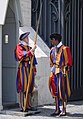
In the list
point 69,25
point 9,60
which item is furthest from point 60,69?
point 69,25

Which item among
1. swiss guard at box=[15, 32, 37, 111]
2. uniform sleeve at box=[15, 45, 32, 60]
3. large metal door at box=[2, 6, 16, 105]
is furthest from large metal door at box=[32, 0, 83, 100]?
uniform sleeve at box=[15, 45, 32, 60]

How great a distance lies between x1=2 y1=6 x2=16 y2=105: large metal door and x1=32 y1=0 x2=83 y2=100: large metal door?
172cm

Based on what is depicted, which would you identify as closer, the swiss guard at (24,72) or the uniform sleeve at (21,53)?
the uniform sleeve at (21,53)

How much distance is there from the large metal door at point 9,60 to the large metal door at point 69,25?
5.66 ft

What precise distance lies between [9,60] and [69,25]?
2.21m

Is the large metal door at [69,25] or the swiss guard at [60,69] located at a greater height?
the large metal door at [69,25]

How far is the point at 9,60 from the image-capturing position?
11086mm

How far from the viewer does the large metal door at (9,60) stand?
1084 cm

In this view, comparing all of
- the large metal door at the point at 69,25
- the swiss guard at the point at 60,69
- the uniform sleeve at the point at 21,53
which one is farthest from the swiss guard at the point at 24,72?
the large metal door at the point at 69,25

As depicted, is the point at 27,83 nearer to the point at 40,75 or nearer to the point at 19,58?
the point at 19,58

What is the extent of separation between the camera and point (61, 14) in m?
12.1

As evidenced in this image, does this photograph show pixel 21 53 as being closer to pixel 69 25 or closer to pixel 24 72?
pixel 24 72

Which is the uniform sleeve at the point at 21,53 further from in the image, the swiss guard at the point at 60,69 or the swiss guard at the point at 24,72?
the swiss guard at the point at 60,69

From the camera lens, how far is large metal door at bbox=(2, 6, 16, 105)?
427 inches
